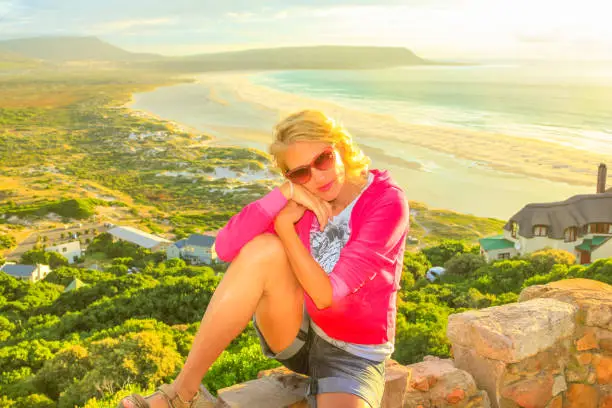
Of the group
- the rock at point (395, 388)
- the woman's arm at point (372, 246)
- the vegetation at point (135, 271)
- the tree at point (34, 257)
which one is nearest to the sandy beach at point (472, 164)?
the vegetation at point (135, 271)

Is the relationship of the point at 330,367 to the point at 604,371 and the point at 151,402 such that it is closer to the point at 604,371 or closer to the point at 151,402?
the point at 151,402

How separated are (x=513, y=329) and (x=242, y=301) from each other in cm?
149

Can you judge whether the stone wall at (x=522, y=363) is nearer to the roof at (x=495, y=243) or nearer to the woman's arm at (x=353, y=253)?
the woman's arm at (x=353, y=253)

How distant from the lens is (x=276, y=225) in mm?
2229

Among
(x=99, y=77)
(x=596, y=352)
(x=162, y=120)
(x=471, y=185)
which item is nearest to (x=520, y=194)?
(x=471, y=185)

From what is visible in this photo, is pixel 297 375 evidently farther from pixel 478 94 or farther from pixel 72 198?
pixel 478 94

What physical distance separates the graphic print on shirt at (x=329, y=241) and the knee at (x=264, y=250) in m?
0.26

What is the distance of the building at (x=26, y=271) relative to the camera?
27686mm

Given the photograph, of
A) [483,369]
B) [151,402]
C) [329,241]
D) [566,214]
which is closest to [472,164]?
[566,214]

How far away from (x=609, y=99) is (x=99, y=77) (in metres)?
144

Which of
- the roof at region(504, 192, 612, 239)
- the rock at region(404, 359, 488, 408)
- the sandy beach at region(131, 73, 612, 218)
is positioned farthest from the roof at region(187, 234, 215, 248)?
the rock at region(404, 359, 488, 408)

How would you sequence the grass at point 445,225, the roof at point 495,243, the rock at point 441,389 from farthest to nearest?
the grass at point 445,225, the roof at point 495,243, the rock at point 441,389

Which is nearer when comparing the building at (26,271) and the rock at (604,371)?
the rock at (604,371)

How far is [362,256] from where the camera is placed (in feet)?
7.18
